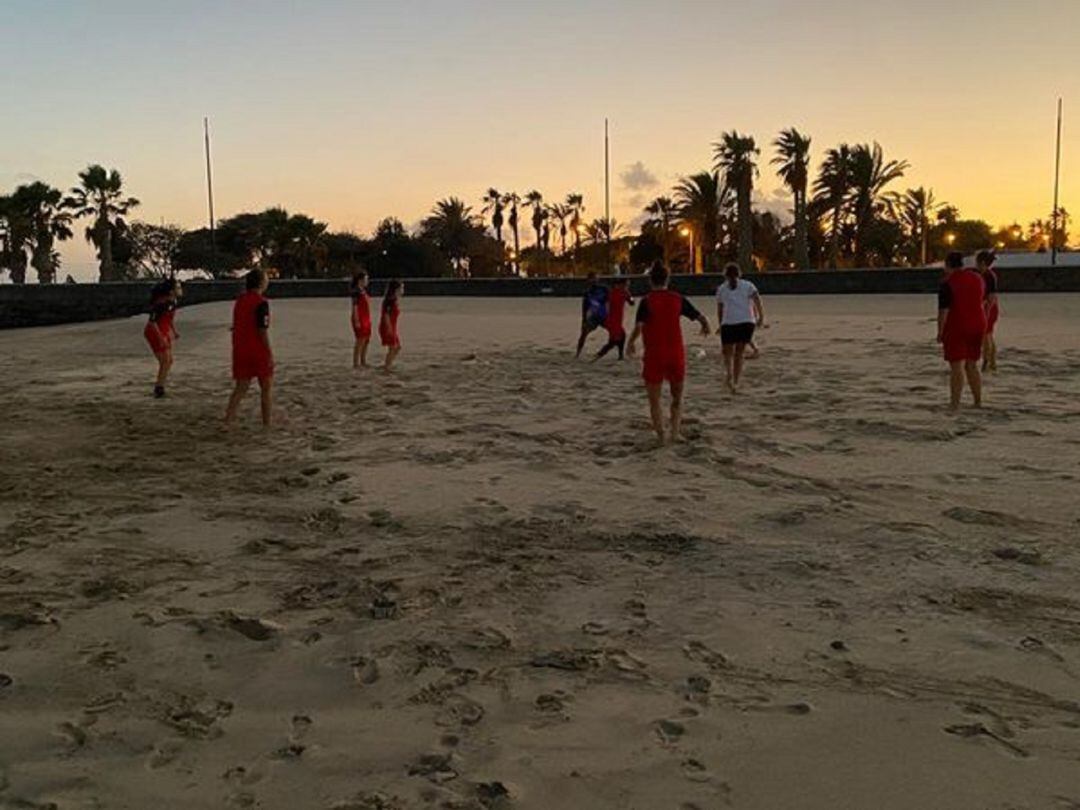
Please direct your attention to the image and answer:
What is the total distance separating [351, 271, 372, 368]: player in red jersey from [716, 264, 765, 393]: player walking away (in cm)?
536

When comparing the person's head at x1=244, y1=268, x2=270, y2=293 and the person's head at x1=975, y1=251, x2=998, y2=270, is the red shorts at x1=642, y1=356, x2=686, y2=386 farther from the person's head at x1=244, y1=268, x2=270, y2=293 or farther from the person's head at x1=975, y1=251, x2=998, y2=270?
the person's head at x1=975, y1=251, x2=998, y2=270

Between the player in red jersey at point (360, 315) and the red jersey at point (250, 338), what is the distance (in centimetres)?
449

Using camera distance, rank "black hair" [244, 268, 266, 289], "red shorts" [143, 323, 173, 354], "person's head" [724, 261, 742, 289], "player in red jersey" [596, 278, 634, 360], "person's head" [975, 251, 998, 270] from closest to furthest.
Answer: "black hair" [244, 268, 266, 289], "person's head" [975, 251, 998, 270], "person's head" [724, 261, 742, 289], "red shorts" [143, 323, 173, 354], "player in red jersey" [596, 278, 634, 360]

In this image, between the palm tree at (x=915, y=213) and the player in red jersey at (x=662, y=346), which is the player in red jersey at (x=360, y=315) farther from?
the palm tree at (x=915, y=213)

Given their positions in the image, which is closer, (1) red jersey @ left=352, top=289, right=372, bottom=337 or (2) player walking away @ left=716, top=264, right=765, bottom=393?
(2) player walking away @ left=716, top=264, right=765, bottom=393

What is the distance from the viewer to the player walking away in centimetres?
1069

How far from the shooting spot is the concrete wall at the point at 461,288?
27391 millimetres

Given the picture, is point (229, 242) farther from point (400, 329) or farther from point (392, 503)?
point (392, 503)

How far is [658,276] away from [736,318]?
126 inches

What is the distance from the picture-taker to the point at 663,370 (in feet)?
25.5

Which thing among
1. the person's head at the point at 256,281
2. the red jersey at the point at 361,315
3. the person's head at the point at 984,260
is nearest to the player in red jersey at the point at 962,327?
the person's head at the point at 984,260

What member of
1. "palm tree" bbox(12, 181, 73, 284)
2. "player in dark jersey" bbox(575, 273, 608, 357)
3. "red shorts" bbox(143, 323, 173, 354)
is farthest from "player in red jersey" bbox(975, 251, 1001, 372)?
"palm tree" bbox(12, 181, 73, 284)

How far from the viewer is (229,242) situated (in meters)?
65.9

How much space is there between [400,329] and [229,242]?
4821 cm
